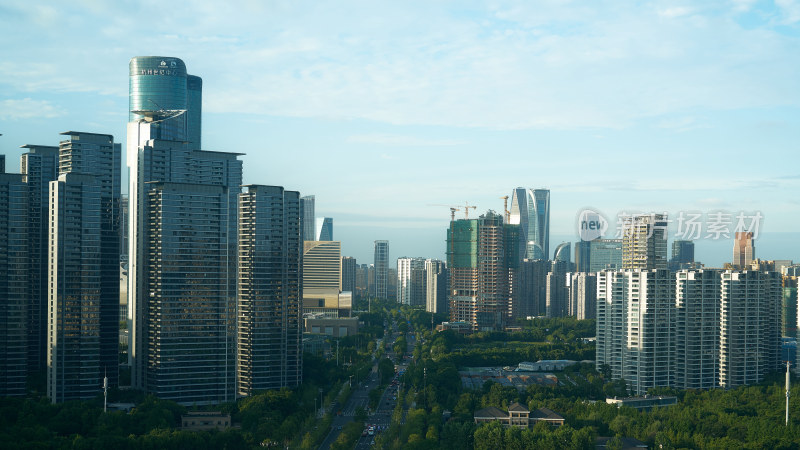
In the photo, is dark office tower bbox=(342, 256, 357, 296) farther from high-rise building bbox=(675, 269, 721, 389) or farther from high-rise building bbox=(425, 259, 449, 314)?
high-rise building bbox=(675, 269, 721, 389)

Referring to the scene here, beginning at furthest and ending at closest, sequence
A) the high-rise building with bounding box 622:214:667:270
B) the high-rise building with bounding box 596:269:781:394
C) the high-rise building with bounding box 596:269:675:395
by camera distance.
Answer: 1. the high-rise building with bounding box 622:214:667:270
2. the high-rise building with bounding box 596:269:781:394
3. the high-rise building with bounding box 596:269:675:395

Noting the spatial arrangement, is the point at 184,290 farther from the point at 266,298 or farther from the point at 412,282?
the point at 412,282

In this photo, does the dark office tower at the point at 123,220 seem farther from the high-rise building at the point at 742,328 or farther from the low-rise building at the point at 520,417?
the high-rise building at the point at 742,328

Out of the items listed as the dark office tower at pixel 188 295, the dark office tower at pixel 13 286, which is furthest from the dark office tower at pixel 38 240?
the dark office tower at pixel 188 295

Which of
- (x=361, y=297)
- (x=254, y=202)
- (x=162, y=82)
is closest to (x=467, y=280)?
(x=162, y=82)

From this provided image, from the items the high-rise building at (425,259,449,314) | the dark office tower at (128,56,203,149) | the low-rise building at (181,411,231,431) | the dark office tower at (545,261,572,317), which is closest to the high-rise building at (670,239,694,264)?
the dark office tower at (545,261,572,317)

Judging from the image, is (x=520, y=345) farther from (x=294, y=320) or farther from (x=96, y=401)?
(x=96, y=401)
